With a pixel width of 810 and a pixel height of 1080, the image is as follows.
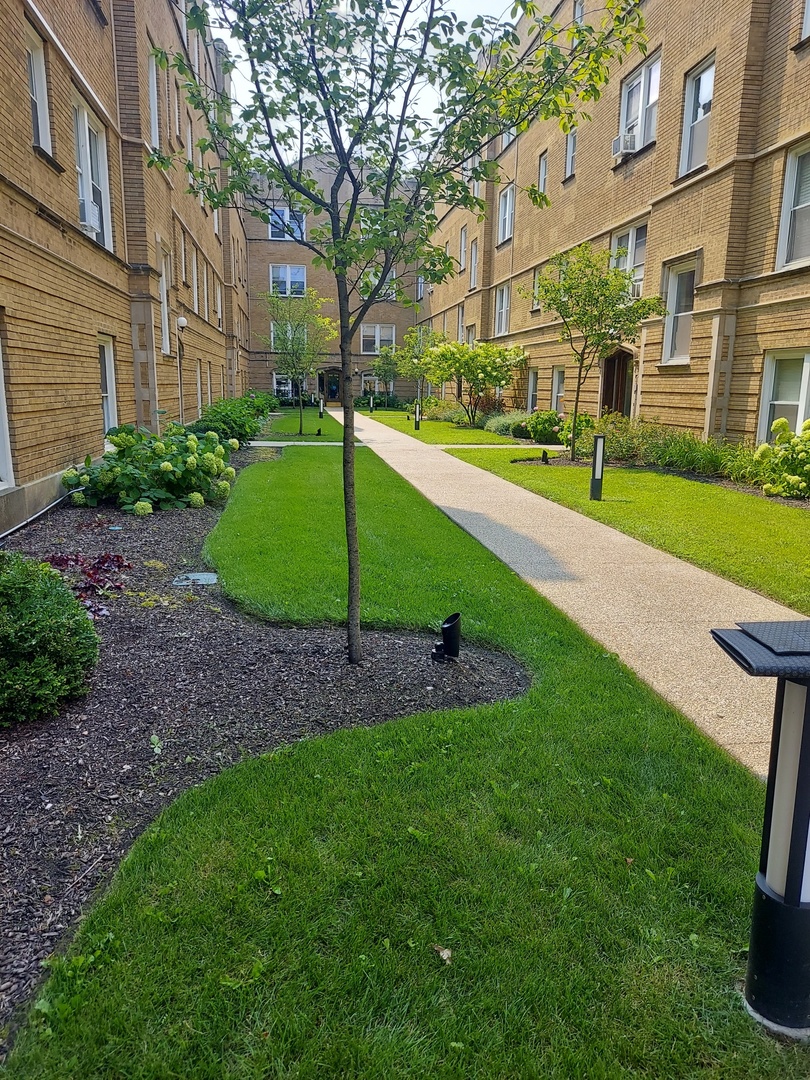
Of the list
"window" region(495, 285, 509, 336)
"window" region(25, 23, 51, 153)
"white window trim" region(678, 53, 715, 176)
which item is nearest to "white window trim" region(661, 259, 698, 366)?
"white window trim" region(678, 53, 715, 176)

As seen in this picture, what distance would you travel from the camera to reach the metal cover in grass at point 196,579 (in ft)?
19.2

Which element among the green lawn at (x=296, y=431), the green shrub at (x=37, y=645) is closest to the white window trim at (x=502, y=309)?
the green lawn at (x=296, y=431)

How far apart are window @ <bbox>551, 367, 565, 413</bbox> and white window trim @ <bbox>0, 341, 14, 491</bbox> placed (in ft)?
55.3

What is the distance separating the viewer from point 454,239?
118ft

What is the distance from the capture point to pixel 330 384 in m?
52.3

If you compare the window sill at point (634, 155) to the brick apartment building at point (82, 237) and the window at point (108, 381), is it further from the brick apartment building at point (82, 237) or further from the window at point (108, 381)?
the window at point (108, 381)

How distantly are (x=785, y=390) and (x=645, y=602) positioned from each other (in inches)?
339

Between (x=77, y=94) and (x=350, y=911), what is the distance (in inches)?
456

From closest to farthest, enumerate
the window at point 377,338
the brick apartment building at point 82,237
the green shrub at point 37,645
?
the green shrub at point 37,645 < the brick apartment building at point 82,237 < the window at point 377,338

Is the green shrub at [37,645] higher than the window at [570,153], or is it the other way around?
the window at [570,153]

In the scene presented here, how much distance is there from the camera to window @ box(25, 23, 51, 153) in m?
8.43

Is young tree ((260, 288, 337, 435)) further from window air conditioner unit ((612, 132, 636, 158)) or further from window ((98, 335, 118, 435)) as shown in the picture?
window ((98, 335, 118, 435))

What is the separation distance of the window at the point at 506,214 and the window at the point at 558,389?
294 inches

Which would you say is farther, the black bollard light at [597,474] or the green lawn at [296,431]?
the green lawn at [296,431]
